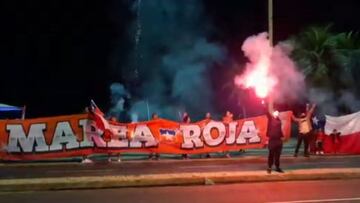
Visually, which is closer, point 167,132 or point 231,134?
point 167,132

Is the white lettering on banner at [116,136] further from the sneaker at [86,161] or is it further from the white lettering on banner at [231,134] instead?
the sneaker at [86,161]

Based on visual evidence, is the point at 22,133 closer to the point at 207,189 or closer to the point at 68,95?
the point at 207,189

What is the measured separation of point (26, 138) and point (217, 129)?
6.42m

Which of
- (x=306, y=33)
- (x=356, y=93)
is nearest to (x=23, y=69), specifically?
(x=306, y=33)

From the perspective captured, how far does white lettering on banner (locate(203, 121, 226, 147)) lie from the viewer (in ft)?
80.0

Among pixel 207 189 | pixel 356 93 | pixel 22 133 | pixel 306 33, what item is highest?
pixel 306 33

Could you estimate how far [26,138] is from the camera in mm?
22844

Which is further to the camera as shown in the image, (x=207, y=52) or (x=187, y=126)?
(x=207, y=52)

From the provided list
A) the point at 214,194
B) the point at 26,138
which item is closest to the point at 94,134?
the point at 26,138

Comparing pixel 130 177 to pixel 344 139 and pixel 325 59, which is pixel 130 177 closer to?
pixel 344 139

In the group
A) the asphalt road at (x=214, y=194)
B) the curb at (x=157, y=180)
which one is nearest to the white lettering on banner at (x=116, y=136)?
the curb at (x=157, y=180)

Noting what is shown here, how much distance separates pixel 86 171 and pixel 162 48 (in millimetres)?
37883

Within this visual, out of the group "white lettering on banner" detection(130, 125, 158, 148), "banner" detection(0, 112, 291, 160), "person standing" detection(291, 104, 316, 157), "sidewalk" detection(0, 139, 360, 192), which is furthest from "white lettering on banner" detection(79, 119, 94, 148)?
"person standing" detection(291, 104, 316, 157)

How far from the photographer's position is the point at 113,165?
69.9 feet
